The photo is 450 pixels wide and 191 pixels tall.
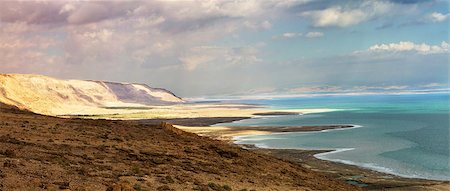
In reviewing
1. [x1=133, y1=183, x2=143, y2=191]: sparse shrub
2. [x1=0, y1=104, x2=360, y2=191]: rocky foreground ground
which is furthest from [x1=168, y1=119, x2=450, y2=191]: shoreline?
[x1=133, y1=183, x2=143, y2=191]: sparse shrub

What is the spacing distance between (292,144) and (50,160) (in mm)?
49387

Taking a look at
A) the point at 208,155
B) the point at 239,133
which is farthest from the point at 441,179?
the point at 239,133

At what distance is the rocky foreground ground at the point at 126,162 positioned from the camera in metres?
20.0

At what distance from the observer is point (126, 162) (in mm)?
25656

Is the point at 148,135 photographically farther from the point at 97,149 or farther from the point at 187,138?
the point at 97,149

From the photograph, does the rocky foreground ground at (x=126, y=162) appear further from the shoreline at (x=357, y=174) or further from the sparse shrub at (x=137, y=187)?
the shoreline at (x=357, y=174)

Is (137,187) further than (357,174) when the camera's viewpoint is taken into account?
No

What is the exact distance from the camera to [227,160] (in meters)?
31.2

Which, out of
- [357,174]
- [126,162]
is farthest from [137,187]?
[357,174]

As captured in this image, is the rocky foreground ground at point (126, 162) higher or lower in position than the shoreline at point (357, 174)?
higher

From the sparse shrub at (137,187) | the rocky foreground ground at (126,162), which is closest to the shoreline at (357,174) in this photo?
the rocky foreground ground at (126,162)

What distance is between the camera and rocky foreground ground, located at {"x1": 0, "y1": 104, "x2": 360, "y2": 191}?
65.5 ft

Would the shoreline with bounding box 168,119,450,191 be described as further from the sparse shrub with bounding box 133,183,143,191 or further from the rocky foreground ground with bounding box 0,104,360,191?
the sparse shrub with bounding box 133,183,143,191

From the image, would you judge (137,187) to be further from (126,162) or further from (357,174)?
(357,174)
